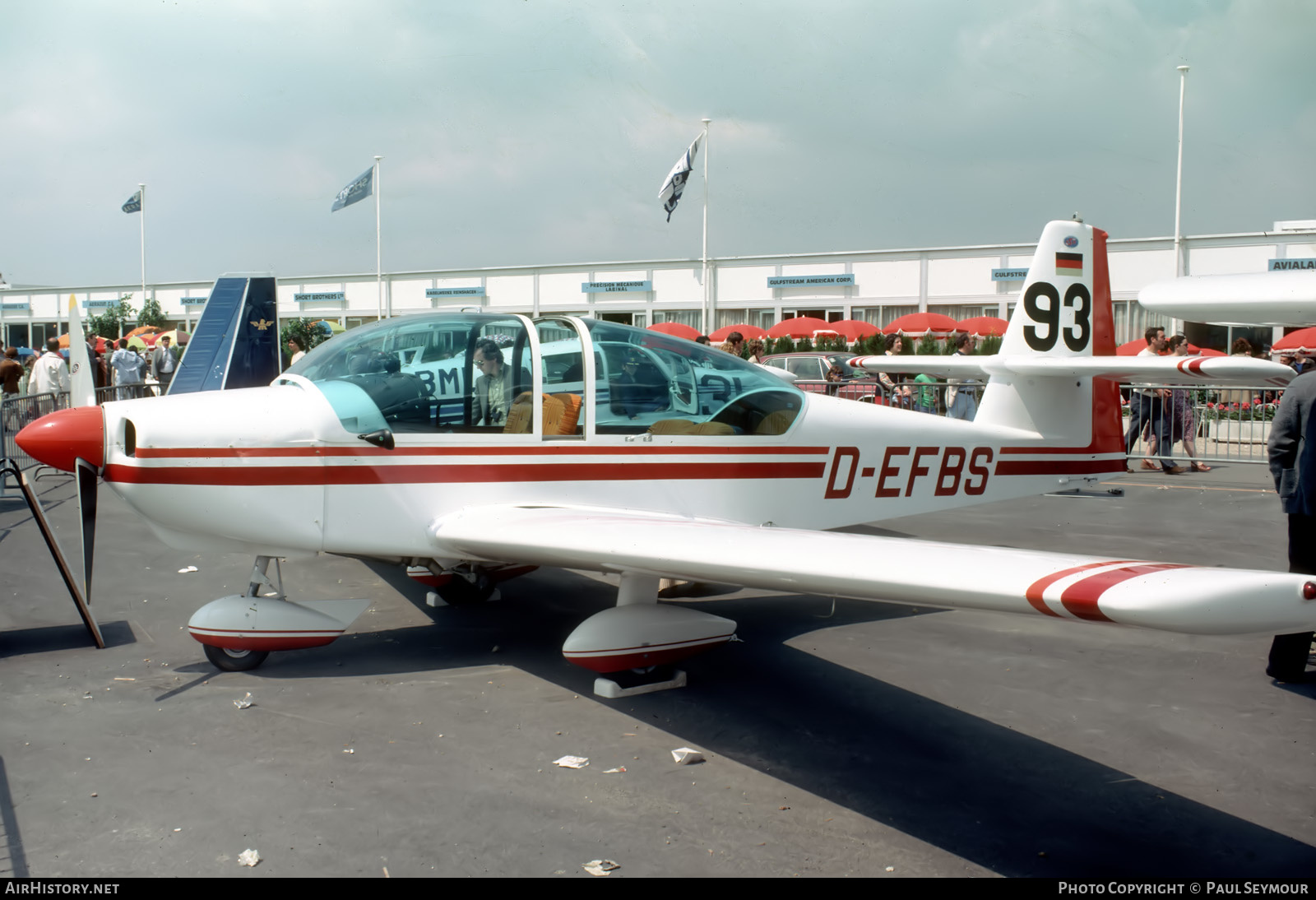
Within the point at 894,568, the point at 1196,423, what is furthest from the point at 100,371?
the point at 1196,423

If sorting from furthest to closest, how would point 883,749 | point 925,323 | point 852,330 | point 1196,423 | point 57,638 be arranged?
point 852,330 < point 925,323 < point 1196,423 < point 57,638 < point 883,749

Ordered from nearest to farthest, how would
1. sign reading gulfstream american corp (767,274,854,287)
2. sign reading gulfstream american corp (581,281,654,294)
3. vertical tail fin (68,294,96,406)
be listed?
vertical tail fin (68,294,96,406)
sign reading gulfstream american corp (767,274,854,287)
sign reading gulfstream american corp (581,281,654,294)

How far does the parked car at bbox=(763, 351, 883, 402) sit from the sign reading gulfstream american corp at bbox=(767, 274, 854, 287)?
55.0ft

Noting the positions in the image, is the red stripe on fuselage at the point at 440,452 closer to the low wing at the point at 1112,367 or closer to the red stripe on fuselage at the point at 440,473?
the red stripe on fuselage at the point at 440,473

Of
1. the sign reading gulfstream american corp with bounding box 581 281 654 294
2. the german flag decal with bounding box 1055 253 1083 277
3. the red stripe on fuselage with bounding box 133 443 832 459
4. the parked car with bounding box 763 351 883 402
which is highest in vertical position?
the sign reading gulfstream american corp with bounding box 581 281 654 294

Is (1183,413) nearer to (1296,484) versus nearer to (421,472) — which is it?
(1296,484)

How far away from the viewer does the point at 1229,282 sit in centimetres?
266

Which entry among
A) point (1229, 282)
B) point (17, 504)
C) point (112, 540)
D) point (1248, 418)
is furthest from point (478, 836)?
point (1248, 418)

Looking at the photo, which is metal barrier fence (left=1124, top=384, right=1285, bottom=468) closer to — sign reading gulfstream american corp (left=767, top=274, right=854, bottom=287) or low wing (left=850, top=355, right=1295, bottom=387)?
low wing (left=850, top=355, right=1295, bottom=387)

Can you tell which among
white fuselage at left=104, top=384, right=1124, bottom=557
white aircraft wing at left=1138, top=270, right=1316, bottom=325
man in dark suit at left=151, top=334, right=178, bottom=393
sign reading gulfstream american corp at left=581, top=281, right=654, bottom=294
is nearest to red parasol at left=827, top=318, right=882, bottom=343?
sign reading gulfstream american corp at left=581, top=281, right=654, bottom=294

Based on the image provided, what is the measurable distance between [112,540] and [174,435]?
14.5 ft

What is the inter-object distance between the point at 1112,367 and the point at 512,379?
12.2 feet

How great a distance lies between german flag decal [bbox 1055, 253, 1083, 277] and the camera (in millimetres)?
6703

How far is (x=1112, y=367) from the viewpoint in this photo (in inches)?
231
